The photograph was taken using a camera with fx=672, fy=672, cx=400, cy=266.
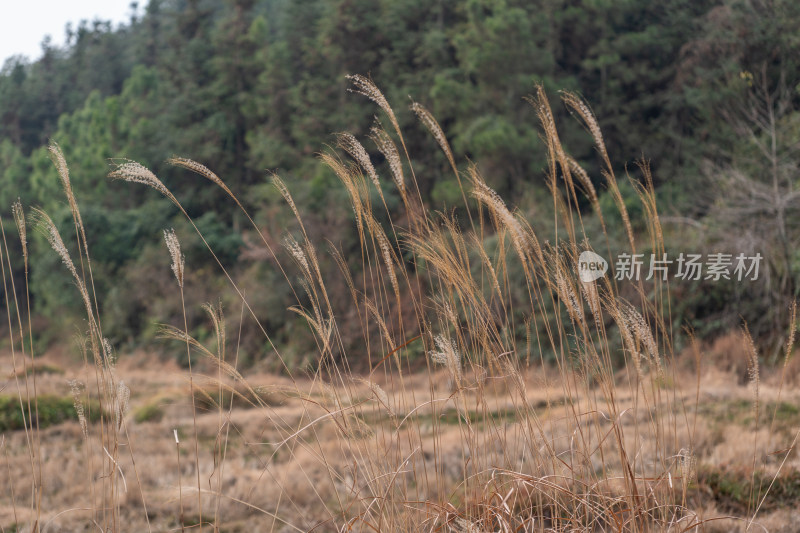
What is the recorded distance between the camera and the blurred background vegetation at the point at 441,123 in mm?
8078

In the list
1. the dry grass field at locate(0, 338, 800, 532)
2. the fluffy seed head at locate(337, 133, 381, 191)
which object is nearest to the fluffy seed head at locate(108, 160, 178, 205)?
the fluffy seed head at locate(337, 133, 381, 191)

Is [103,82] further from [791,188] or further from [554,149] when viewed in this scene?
[554,149]

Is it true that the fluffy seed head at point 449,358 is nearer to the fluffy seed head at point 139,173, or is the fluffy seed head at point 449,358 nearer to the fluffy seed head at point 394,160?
the fluffy seed head at point 394,160

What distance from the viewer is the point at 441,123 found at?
43.9 ft

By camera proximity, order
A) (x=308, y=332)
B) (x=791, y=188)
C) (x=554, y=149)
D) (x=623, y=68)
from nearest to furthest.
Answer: (x=554, y=149) → (x=791, y=188) → (x=308, y=332) → (x=623, y=68)

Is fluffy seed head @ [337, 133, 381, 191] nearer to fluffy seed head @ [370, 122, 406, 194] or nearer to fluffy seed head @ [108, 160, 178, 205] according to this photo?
fluffy seed head @ [370, 122, 406, 194]

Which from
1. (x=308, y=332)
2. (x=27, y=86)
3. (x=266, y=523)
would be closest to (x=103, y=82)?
(x=27, y=86)

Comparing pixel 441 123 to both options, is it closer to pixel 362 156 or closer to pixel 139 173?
pixel 362 156

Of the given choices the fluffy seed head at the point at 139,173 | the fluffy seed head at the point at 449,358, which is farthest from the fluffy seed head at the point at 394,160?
the fluffy seed head at the point at 139,173

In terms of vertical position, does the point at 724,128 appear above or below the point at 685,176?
above

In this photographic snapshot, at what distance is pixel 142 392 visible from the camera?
897cm

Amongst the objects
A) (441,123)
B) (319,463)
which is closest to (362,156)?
(319,463)

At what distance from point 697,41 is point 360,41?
679cm

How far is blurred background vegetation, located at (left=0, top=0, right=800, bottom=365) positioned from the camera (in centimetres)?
808
